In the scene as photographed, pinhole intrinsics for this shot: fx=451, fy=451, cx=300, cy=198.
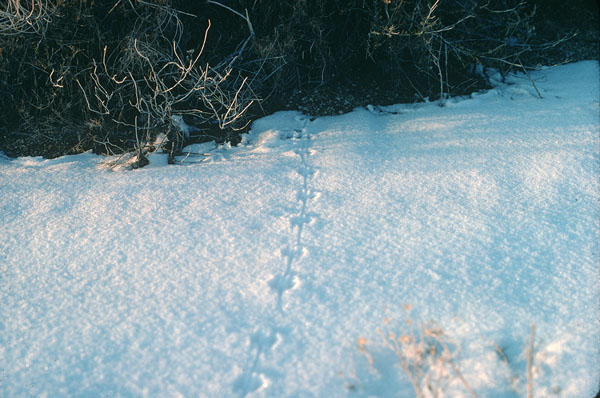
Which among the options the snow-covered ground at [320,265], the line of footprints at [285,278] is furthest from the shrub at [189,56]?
the line of footprints at [285,278]

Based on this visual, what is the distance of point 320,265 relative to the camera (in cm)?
217

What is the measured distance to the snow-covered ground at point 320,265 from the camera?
68.5 inches

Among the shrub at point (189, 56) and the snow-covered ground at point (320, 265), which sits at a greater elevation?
the shrub at point (189, 56)

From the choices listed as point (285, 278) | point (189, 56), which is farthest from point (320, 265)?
point (189, 56)

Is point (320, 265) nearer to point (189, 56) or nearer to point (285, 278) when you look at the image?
point (285, 278)

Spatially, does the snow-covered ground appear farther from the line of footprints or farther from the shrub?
the shrub

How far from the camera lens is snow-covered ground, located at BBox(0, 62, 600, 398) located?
1.74 m

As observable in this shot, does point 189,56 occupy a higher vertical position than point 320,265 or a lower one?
higher

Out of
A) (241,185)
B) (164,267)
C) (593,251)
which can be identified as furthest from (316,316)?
(593,251)

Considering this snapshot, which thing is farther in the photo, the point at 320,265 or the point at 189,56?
the point at 189,56

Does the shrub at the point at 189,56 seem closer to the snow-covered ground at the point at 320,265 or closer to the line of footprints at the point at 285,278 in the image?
the snow-covered ground at the point at 320,265

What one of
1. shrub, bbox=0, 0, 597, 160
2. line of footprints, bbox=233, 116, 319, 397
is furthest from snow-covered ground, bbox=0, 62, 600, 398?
shrub, bbox=0, 0, 597, 160

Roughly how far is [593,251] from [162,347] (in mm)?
2024

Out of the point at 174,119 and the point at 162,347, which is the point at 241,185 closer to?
the point at 174,119
